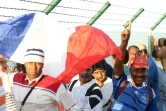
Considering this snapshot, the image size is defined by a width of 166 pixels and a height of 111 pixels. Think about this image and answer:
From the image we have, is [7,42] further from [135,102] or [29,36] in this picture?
[135,102]

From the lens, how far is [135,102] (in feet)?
16.0

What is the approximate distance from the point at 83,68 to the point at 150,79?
3.34ft

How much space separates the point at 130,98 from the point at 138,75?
0.30 m

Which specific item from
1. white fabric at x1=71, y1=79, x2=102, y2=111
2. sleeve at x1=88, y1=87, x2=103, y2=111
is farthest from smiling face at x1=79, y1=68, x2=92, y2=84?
sleeve at x1=88, y1=87, x2=103, y2=111

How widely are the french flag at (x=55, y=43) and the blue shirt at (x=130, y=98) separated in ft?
1.68

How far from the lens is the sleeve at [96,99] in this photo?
5801 mm

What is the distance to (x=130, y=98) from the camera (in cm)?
486

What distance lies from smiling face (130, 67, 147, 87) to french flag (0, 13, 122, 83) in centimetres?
35

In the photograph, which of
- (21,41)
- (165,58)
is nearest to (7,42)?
(21,41)

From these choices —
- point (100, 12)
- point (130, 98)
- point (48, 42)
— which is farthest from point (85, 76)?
point (100, 12)

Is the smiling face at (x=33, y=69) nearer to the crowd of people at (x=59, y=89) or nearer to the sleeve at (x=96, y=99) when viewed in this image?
the crowd of people at (x=59, y=89)

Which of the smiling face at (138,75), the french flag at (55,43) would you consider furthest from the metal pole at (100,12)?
the smiling face at (138,75)

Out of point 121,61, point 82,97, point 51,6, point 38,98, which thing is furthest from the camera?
point 51,6

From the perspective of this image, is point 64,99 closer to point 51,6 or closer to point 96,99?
point 96,99
